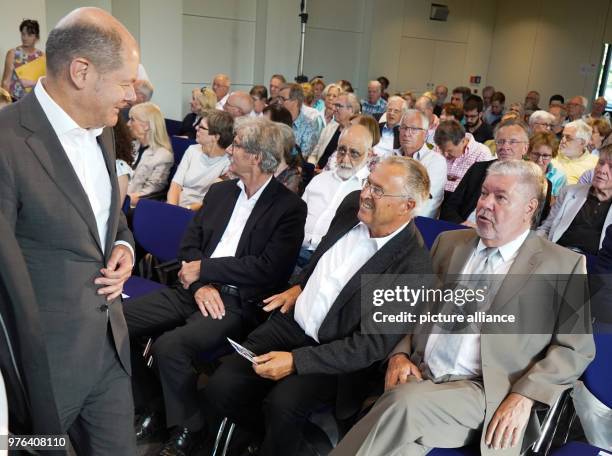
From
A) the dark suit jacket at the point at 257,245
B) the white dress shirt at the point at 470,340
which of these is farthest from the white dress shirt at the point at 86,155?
the white dress shirt at the point at 470,340

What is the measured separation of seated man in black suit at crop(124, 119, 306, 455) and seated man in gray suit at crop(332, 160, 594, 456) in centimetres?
80

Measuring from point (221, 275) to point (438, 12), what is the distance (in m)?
11.1

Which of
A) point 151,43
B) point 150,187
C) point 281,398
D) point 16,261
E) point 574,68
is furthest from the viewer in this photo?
point 574,68

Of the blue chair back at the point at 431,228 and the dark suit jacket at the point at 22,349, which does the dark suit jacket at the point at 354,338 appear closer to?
the blue chair back at the point at 431,228

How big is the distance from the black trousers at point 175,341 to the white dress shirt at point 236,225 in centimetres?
Answer: 24

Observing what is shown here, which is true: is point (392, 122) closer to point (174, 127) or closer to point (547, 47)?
point (174, 127)

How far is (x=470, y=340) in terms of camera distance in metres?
2.00

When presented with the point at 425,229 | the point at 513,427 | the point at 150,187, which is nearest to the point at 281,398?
the point at 513,427

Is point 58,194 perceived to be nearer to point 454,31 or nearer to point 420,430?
point 420,430

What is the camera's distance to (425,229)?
311 centimetres

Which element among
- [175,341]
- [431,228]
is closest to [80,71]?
[175,341]

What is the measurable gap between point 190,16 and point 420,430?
8.69m

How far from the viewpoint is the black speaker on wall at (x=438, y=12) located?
12.0 meters

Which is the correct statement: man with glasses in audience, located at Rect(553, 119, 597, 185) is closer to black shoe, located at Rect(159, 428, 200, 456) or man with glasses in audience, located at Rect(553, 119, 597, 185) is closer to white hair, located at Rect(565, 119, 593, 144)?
white hair, located at Rect(565, 119, 593, 144)
